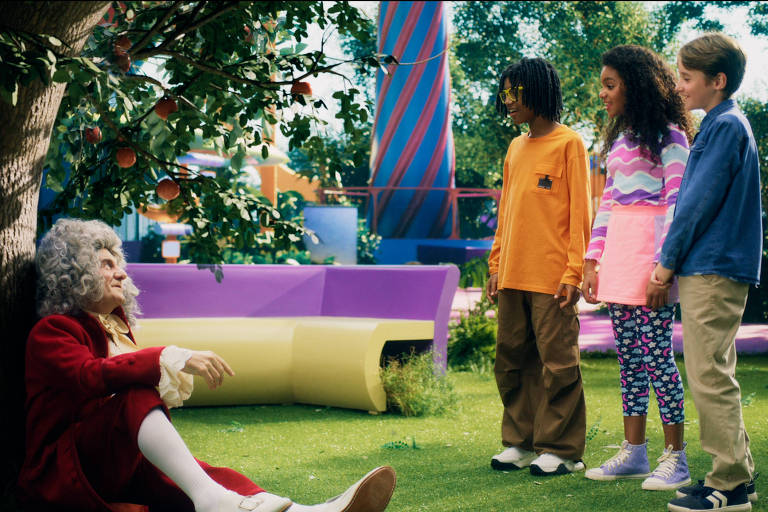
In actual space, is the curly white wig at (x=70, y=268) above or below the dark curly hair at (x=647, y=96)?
below

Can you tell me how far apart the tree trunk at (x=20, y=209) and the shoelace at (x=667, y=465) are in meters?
2.30

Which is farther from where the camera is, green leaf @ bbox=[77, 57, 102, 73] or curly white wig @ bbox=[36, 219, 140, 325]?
curly white wig @ bbox=[36, 219, 140, 325]

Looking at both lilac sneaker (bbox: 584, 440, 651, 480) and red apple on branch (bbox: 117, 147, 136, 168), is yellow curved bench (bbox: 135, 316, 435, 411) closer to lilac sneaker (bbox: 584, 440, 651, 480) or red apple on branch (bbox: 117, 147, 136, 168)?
lilac sneaker (bbox: 584, 440, 651, 480)

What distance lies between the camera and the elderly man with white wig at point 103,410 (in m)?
2.29

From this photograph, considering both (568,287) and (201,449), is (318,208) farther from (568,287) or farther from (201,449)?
(568,287)

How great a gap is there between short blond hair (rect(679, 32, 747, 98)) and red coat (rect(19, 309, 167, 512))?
200cm

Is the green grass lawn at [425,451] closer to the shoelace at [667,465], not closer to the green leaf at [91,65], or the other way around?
the shoelace at [667,465]

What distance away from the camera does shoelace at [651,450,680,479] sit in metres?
3.14

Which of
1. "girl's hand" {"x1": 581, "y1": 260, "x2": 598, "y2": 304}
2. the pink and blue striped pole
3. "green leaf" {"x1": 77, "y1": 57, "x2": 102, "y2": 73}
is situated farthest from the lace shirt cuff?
the pink and blue striped pole

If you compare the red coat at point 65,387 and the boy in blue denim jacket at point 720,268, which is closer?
the red coat at point 65,387

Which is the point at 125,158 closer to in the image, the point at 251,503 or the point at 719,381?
the point at 251,503

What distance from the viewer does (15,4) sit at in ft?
7.82

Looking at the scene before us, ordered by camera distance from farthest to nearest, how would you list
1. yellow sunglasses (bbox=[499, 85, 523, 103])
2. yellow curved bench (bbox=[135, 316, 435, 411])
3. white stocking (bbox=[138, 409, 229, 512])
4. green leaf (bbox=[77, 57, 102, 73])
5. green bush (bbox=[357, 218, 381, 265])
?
green bush (bbox=[357, 218, 381, 265]) → yellow curved bench (bbox=[135, 316, 435, 411]) → yellow sunglasses (bbox=[499, 85, 523, 103]) → white stocking (bbox=[138, 409, 229, 512]) → green leaf (bbox=[77, 57, 102, 73])

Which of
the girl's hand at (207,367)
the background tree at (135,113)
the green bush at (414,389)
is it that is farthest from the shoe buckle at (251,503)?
the green bush at (414,389)
